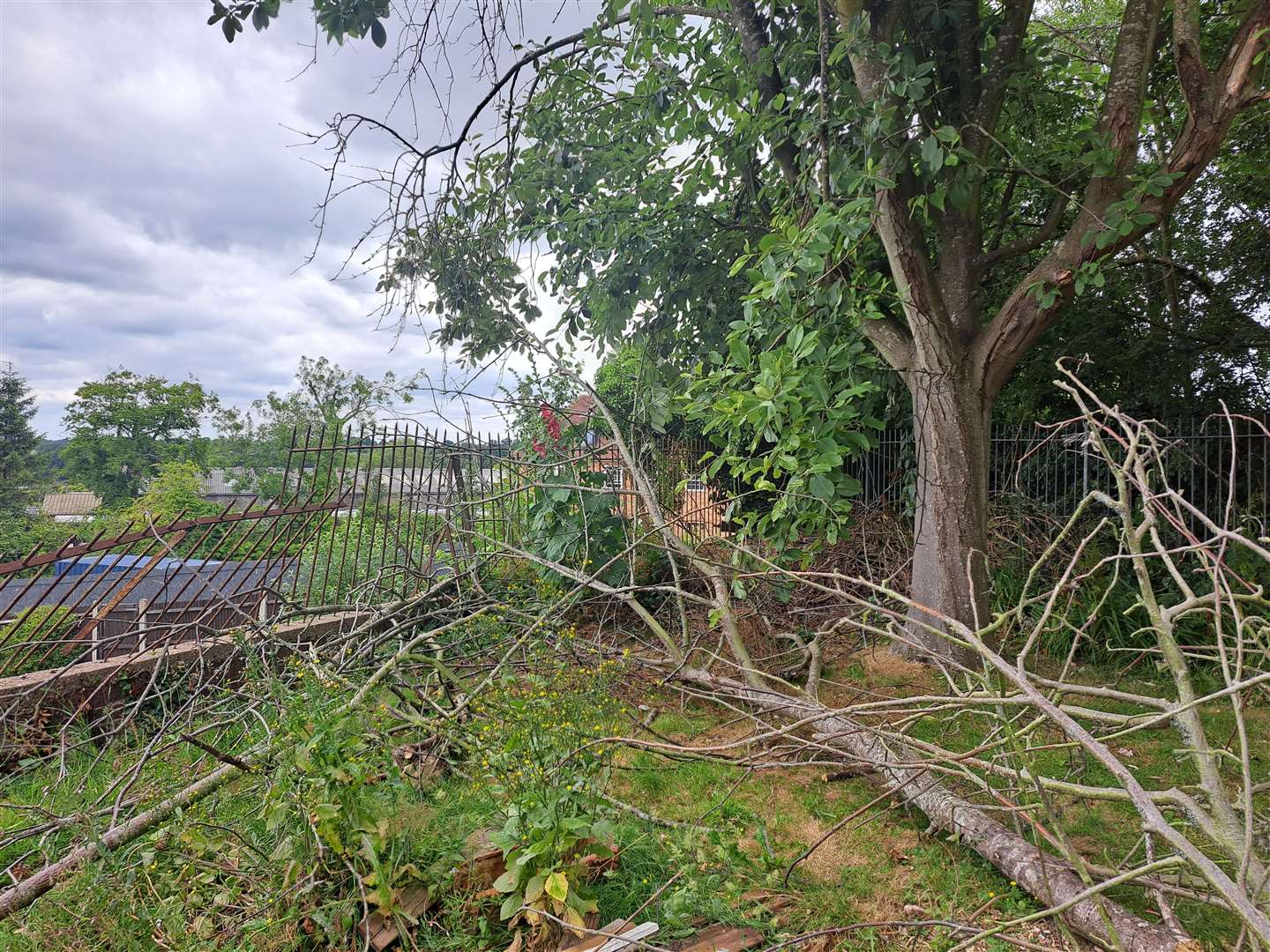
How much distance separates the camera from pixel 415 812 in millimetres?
2607

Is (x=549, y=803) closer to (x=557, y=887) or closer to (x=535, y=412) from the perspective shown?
(x=557, y=887)

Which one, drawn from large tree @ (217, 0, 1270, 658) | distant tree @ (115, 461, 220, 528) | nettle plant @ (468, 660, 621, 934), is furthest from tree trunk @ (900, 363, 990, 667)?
distant tree @ (115, 461, 220, 528)

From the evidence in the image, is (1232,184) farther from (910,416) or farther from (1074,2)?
(1074,2)

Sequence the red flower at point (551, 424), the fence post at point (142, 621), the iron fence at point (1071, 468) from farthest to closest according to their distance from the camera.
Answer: the iron fence at point (1071, 468)
the red flower at point (551, 424)
the fence post at point (142, 621)

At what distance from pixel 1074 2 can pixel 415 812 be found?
17.8 m

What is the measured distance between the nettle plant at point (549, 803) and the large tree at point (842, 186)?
211 cm

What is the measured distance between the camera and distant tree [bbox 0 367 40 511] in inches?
1178

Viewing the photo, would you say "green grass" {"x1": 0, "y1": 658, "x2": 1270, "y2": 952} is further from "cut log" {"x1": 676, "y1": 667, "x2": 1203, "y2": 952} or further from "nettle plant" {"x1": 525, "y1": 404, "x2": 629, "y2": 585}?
"nettle plant" {"x1": 525, "y1": 404, "x2": 629, "y2": 585}

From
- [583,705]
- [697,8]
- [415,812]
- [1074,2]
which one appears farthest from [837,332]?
[1074,2]

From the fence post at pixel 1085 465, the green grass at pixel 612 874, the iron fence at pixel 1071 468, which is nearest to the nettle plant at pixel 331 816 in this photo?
the green grass at pixel 612 874

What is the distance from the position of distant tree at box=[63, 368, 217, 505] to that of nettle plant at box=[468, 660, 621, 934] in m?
35.9

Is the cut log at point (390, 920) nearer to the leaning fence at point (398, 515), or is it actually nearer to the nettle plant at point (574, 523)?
the leaning fence at point (398, 515)

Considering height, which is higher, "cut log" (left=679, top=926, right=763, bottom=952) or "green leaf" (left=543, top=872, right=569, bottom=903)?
"green leaf" (left=543, top=872, right=569, bottom=903)

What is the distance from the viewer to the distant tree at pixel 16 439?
2992cm
